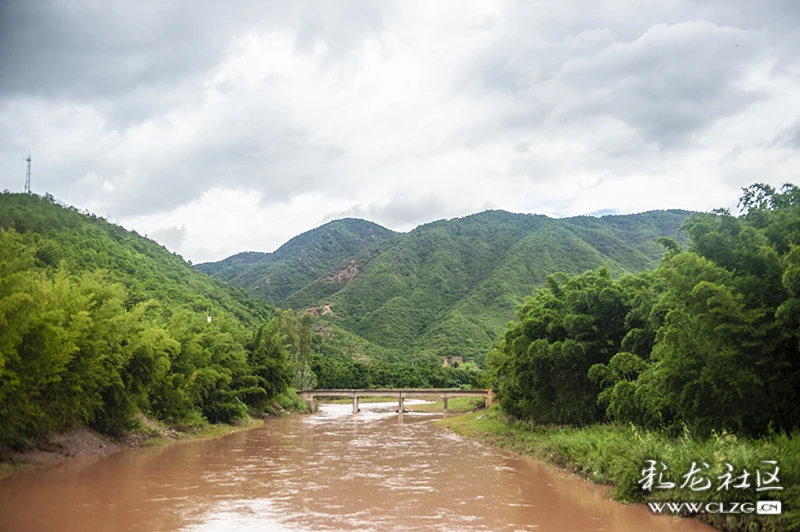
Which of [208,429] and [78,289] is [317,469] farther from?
[208,429]

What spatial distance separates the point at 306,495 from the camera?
66.6 ft

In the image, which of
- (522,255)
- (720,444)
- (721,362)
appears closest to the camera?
(720,444)

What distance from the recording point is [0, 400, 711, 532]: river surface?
15.8 m

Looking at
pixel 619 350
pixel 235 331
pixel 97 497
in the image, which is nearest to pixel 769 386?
pixel 619 350

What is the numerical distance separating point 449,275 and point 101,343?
128m

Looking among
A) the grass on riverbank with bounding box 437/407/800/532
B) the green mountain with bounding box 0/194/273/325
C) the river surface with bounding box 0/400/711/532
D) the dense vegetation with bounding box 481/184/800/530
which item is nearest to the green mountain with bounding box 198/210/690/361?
the green mountain with bounding box 0/194/273/325

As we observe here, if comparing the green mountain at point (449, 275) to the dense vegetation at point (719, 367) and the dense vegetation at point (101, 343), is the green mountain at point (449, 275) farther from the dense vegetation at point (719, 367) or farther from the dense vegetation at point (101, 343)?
the dense vegetation at point (719, 367)

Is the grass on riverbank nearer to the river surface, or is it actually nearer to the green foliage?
the river surface

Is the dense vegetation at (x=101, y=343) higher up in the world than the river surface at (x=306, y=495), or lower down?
higher up

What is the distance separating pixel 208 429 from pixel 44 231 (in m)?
31.4

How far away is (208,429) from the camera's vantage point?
1730 inches

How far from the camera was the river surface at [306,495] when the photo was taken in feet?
52.0

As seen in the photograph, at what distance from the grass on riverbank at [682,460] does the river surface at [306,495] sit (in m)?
0.65

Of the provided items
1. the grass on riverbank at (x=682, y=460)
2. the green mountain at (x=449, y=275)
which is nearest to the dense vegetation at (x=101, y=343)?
the grass on riverbank at (x=682, y=460)
